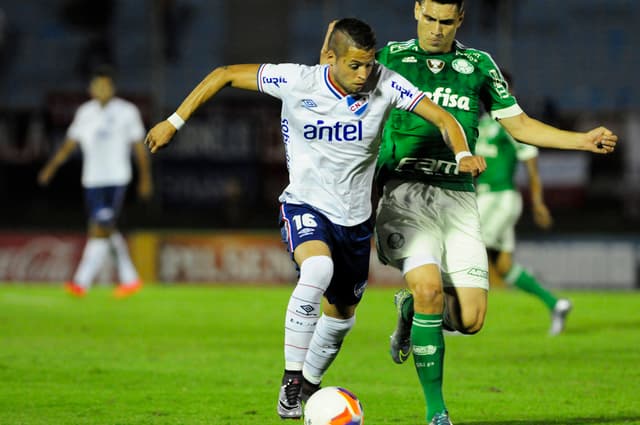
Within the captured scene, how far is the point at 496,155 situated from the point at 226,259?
8867 mm

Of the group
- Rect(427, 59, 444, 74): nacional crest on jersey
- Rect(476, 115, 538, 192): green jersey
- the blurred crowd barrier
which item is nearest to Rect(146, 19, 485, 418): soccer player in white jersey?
Rect(427, 59, 444, 74): nacional crest on jersey

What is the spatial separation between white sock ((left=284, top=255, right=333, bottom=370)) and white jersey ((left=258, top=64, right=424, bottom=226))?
361 millimetres

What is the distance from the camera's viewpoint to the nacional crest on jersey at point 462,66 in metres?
7.08

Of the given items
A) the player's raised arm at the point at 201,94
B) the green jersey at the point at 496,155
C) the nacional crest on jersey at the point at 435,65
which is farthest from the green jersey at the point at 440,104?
the green jersey at the point at 496,155

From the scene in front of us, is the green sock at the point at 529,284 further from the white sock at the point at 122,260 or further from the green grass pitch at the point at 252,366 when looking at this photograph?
the white sock at the point at 122,260

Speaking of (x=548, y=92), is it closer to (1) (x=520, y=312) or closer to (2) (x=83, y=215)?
(2) (x=83, y=215)

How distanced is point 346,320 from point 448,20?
5.70ft

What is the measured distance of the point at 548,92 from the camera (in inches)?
1018

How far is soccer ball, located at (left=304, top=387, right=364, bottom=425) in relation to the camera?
605 cm

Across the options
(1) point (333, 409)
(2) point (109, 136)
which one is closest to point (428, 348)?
(1) point (333, 409)

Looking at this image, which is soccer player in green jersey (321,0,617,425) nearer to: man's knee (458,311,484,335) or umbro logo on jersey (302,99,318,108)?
man's knee (458,311,484,335)

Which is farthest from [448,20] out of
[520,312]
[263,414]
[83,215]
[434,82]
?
[83,215]

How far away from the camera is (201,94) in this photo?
21.7 feet

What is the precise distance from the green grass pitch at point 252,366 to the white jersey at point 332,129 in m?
1.24
